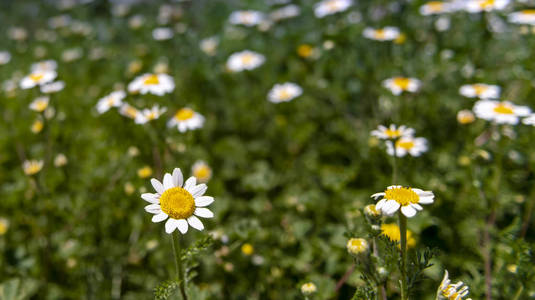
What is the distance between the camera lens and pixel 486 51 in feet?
12.3

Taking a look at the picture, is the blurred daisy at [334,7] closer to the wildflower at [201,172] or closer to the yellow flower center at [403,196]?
the wildflower at [201,172]

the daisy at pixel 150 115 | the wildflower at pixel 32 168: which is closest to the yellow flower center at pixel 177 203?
the daisy at pixel 150 115

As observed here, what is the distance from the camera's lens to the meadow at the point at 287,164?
74.0 inches

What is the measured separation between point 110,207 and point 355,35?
8.09 ft

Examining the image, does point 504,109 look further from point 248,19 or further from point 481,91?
point 248,19

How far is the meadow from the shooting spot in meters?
1.88

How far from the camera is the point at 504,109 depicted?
236cm

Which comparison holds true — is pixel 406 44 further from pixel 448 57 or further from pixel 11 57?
pixel 11 57

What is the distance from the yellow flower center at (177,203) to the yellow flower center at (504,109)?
1912 millimetres

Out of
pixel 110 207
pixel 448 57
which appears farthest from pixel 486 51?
pixel 110 207

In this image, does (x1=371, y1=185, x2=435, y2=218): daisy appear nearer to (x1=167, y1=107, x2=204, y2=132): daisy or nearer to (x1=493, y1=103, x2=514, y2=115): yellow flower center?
(x1=493, y1=103, x2=514, y2=115): yellow flower center

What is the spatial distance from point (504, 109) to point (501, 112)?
0.03 metres

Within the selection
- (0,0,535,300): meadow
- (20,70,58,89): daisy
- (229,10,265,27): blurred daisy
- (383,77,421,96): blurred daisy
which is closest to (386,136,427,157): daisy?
(0,0,535,300): meadow

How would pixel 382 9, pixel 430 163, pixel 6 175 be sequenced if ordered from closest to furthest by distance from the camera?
pixel 430 163, pixel 6 175, pixel 382 9
